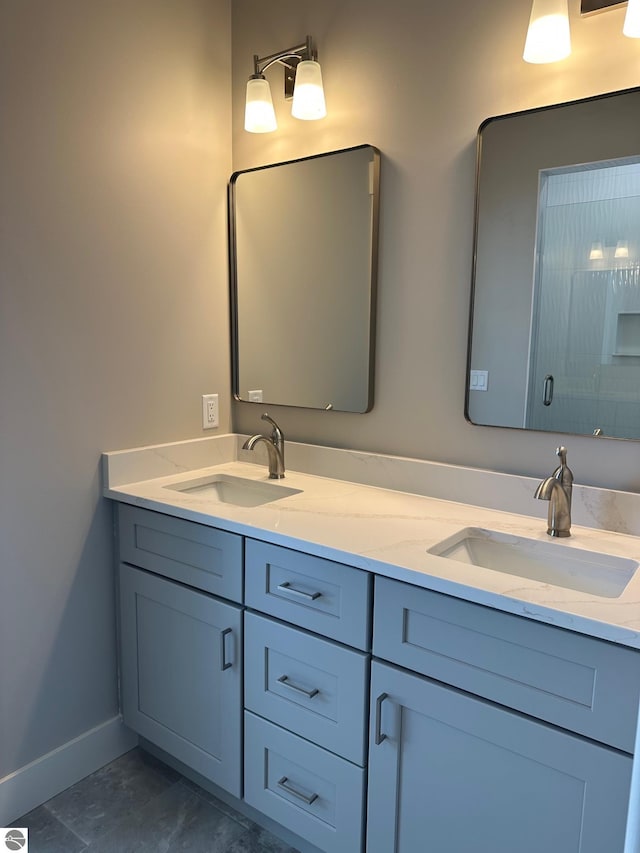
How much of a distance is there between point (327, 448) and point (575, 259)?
919mm

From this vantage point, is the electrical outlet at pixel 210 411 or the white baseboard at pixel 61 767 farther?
the electrical outlet at pixel 210 411

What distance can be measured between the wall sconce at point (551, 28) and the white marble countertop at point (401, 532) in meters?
1.11

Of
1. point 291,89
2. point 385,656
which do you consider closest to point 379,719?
point 385,656

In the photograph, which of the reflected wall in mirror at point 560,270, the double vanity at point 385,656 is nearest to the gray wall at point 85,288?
the double vanity at point 385,656

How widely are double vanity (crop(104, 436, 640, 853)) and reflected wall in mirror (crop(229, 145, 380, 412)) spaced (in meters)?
0.28

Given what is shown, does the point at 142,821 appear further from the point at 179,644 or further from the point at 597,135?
the point at 597,135

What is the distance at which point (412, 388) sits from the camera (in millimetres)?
1791

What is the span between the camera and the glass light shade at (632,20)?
128 cm

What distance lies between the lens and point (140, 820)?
165cm

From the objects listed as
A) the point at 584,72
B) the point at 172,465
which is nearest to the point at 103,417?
the point at 172,465

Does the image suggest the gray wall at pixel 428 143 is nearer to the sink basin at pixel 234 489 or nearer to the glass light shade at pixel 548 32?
the glass light shade at pixel 548 32

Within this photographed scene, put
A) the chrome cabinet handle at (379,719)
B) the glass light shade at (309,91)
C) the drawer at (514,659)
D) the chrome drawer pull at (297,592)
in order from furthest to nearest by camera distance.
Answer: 1. the glass light shade at (309,91)
2. the chrome drawer pull at (297,592)
3. the chrome cabinet handle at (379,719)
4. the drawer at (514,659)

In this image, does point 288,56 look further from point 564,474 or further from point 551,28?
point 564,474

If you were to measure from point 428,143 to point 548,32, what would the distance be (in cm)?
40
